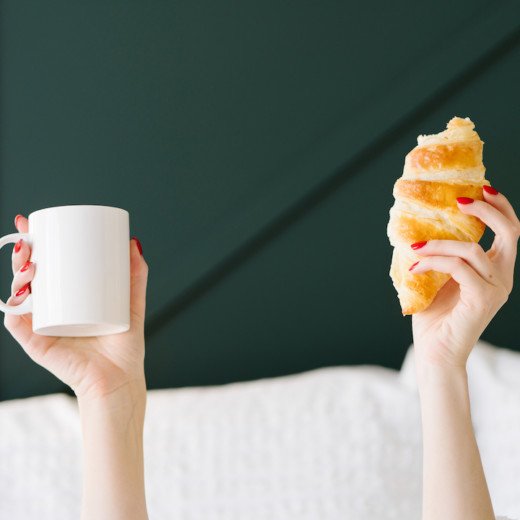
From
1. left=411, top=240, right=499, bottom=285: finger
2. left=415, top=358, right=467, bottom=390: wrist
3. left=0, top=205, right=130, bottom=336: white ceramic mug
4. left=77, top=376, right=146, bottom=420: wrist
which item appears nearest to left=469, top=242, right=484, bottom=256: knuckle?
left=411, top=240, right=499, bottom=285: finger

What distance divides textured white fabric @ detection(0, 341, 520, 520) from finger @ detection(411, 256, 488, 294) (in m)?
0.44

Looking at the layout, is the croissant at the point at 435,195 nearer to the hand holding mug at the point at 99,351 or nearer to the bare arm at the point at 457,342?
the bare arm at the point at 457,342

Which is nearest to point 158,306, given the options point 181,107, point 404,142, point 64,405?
point 64,405

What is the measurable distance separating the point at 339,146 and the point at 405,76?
7.8 inches

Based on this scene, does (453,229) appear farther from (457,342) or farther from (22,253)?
(22,253)

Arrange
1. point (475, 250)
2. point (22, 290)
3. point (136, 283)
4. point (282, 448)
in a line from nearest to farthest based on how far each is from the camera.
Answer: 1. point (475, 250)
2. point (22, 290)
3. point (136, 283)
4. point (282, 448)

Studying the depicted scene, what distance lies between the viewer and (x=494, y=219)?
1037 mm

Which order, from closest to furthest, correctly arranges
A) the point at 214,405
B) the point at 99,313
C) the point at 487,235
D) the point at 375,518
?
the point at 99,313, the point at 375,518, the point at 214,405, the point at 487,235

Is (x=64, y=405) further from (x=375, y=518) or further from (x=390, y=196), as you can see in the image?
(x=390, y=196)

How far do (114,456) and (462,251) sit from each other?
59cm

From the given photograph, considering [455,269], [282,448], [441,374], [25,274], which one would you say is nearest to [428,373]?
[441,374]

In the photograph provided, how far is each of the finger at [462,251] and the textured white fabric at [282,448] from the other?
0.44 meters

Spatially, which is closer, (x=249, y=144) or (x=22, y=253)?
(x=22, y=253)

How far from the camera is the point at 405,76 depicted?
5.66ft
